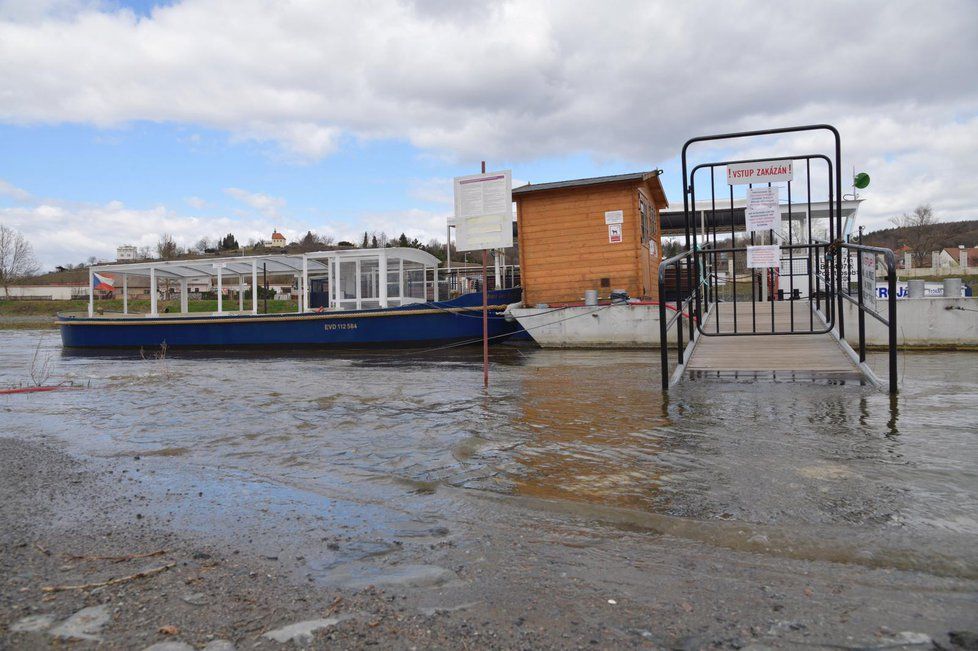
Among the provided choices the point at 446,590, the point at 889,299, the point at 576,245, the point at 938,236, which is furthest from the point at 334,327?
the point at 938,236

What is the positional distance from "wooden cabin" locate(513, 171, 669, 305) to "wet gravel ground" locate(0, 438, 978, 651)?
41.4ft

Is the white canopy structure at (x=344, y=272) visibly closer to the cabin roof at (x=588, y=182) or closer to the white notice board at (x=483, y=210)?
the cabin roof at (x=588, y=182)

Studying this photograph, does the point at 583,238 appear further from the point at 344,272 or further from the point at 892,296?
the point at 892,296

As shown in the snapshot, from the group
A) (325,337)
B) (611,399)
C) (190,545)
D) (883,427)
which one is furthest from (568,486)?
(325,337)

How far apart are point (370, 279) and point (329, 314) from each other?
5.13ft

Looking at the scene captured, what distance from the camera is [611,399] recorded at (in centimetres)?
614

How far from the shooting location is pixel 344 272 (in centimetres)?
1767

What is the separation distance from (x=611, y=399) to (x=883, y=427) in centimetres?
238

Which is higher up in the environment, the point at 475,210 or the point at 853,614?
the point at 475,210

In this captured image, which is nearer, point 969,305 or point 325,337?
point 969,305

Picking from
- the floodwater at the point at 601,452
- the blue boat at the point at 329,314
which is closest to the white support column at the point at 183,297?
the blue boat at the point at 329,314

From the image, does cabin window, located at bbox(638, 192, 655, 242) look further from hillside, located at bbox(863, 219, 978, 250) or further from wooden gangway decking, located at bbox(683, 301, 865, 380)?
hillside, located at bbox(863, 219, 978, 250)

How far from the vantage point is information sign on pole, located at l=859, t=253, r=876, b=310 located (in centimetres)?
580

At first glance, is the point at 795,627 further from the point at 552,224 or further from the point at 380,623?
the point at 552,224
